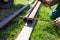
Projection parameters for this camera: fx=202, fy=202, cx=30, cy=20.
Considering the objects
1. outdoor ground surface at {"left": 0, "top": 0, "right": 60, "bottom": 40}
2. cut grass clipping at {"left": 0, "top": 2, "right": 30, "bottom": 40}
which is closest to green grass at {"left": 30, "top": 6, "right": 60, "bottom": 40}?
outdoor ground surface at {"left": 0, "top": 0, "right": 60, "bottom": 40}

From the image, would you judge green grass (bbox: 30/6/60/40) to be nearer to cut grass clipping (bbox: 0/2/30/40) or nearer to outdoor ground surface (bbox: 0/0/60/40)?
outdoor ground surface (bbox: 0/0/60/40)

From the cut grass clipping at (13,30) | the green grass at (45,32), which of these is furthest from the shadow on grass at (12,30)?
the green grass at (45,32)

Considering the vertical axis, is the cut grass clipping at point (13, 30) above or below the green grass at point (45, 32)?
above

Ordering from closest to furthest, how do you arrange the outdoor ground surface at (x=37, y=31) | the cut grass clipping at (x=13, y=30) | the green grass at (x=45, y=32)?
the cut grass clipping at (x=13, y=30), the outdoor ground surface at (x=37, y=31), the green grass at (x=45, y=32)

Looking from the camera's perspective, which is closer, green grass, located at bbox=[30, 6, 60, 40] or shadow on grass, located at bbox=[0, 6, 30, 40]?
shadow on grass, located at bbox=[0, 6, 30, 40]

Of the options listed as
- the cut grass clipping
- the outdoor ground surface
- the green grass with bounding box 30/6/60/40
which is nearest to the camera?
the cut grass clipping

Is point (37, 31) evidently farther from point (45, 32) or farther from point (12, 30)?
point (12, 30)

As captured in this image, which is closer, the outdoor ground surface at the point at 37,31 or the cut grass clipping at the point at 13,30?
the cut grass clipping at the point at 13,30

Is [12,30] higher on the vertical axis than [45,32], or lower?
higher

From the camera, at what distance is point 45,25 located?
6.00 meters

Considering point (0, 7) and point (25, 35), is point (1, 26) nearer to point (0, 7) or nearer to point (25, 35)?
point (25, 35)

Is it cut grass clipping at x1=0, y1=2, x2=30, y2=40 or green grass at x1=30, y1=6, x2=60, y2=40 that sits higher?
cut grass clipping at x1=0, y1=2, x2=30, y2=40

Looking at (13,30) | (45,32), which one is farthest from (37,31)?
(13,30)

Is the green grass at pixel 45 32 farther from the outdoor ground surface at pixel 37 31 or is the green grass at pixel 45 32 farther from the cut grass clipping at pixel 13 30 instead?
the cut grass clipping at pixel 13 30
